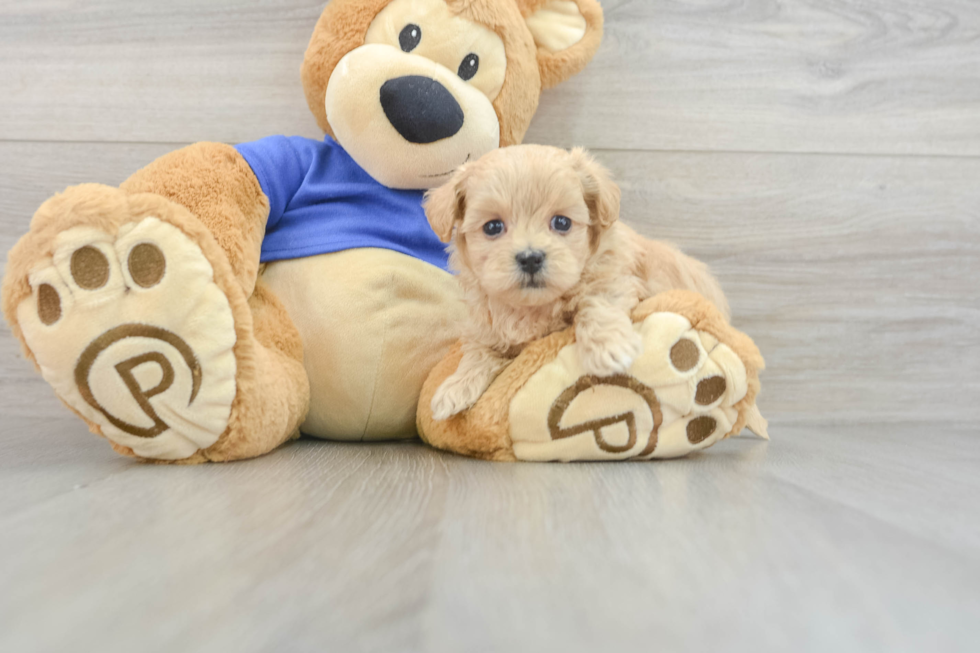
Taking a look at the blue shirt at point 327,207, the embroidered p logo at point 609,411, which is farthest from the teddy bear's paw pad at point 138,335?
the embroidered p logo at point 609,411

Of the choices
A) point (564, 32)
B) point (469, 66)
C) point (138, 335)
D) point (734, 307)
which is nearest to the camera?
point (138, 335)

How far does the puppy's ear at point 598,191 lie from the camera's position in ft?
3.00

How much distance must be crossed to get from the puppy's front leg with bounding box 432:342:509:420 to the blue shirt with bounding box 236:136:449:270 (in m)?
0.24

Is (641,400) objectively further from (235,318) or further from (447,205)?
(235,318)

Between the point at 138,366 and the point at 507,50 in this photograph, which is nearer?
the point at 138,366

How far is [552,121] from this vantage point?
1.37 metres

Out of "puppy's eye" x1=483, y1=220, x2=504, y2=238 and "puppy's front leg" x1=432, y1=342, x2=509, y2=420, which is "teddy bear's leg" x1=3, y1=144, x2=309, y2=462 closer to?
"puppy's front leg" x1=432, y1=342, x2=509, y2=420

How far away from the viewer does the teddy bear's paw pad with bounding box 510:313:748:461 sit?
90 cm

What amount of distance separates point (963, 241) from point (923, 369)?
0.29 meters

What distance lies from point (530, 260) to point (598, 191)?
0.16m

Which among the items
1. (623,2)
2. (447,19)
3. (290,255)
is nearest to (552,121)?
(623,2)

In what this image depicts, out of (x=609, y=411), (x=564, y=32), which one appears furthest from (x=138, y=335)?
(x=564, y=32)

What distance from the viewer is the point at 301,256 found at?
1.11m

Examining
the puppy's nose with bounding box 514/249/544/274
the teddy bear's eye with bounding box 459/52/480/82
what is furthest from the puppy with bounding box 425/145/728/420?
the teddy bear's eye with bounding box 459/52/480/82
